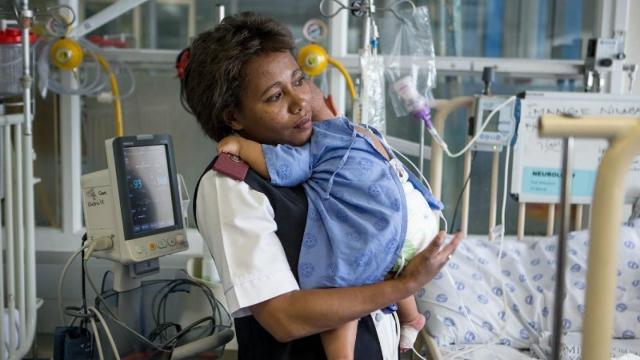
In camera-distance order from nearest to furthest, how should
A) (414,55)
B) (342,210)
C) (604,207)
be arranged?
(604,207)
(342,210)
(414,55)

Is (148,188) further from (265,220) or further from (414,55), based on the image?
(414,55)

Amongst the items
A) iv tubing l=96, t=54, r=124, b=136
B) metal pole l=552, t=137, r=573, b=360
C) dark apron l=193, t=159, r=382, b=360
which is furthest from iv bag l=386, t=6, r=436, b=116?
metal pole l=552, t=137, r=573, b=360

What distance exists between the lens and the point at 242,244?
3.86 feet

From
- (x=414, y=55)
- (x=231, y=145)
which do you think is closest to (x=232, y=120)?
(x=231, y=145)

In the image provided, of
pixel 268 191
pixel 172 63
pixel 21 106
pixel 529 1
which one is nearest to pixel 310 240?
pixel 268 191

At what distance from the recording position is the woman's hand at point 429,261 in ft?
3.72

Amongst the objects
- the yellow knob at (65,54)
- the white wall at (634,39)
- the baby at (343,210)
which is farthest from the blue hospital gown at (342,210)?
the white wall at (634,39)

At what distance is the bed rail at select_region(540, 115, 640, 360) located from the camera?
0.76m

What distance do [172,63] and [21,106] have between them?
700 millimetres

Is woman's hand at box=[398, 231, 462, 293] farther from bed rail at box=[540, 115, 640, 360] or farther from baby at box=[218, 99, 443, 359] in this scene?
bed rail at box=[540, 115, 640, 360]

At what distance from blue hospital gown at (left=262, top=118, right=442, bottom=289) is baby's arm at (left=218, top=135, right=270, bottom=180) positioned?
0.01 metres

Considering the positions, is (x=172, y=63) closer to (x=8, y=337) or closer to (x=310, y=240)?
(x=8, y=337)

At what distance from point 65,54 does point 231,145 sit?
4.40ft

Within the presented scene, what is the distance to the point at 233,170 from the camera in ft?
3.94
